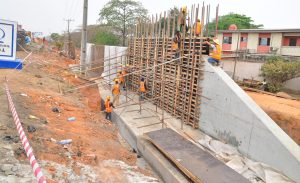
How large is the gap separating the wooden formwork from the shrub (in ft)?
21.7

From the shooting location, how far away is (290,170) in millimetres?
6824

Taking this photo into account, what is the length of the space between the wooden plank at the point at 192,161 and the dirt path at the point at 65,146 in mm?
944

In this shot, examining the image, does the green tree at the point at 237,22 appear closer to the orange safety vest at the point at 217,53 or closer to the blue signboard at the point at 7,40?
the orange safety vest at the point at 217,53

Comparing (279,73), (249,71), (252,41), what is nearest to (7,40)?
(279,73)

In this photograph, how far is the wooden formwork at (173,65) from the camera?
1030 centimetres

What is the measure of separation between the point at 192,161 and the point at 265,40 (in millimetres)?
22065

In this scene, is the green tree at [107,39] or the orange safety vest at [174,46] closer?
the orange safety vest at [174,46]

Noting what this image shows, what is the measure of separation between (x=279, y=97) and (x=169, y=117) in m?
5.48

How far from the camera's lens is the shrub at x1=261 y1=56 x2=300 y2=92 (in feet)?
48.4

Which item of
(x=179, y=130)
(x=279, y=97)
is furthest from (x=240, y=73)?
(x=179, y=130)

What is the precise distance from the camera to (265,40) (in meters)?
25.7

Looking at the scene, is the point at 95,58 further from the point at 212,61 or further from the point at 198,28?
the point at 212,61

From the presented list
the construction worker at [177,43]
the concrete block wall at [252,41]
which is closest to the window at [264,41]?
the concrete block wall at [252,41]

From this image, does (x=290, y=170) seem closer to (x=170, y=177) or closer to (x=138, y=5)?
(x=170, y=177)
